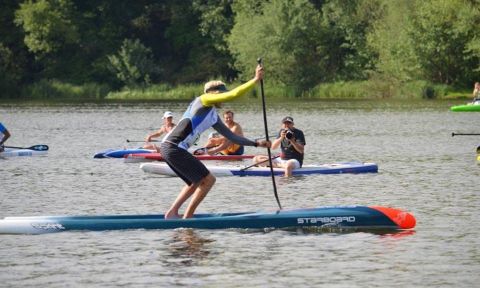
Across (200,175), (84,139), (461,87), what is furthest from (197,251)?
(461,87)

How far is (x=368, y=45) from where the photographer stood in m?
88.2

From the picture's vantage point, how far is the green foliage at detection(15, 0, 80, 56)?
99375 millimetres

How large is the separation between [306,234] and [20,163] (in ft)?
51.9

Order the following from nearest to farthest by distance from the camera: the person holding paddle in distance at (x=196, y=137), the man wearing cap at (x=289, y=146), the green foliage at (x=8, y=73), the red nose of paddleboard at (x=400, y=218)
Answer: the person holding paddle in distance at (x=196, y=137), the red nose of paddleboard at (x=400, y=218), the man wearing cap at (x=289, y=146), the green foliage at (x=8, y=73)

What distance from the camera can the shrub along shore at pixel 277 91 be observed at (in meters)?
79.3

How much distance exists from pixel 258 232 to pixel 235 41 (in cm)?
7695

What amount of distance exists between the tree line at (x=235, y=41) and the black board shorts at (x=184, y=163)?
6084cm

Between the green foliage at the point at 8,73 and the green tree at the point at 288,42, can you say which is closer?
the green tree at the point at 288,42

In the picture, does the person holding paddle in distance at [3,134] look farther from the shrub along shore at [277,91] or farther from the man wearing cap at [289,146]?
the shrub along shore at [277,91]

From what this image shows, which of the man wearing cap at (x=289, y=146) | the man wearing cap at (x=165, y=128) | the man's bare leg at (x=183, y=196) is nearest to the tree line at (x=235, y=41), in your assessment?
the man wearing cap at (x=165, y=128)

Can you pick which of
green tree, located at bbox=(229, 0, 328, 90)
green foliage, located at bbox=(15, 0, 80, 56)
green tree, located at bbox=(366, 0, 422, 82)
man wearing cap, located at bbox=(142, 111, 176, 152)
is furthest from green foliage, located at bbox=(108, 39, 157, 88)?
man wearing cap, located at bbox=(142, 111, 176, 152)

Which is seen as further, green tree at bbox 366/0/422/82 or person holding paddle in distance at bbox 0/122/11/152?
green tree at bbox 366/0/422/82

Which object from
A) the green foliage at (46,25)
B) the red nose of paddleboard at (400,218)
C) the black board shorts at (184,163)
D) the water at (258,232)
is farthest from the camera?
the green foliage at (46,25)

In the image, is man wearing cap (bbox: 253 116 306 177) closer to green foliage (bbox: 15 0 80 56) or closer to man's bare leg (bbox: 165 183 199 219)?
man's bare leg (bbox: 165 183 199 219)
